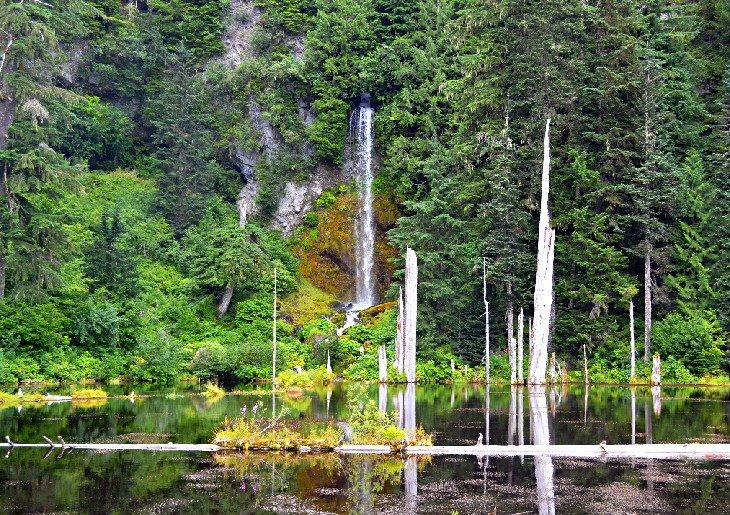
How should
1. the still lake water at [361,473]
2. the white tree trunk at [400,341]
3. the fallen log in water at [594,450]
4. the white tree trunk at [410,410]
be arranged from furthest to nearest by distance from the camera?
the white tree trunk at [400,341], the white tree trunk at [410,410], the fallen log in water at [594,450], the still lake water at [361,473]

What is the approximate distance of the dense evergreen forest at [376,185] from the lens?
1448 inches

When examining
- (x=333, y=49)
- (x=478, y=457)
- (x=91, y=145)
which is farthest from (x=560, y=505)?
(x=91, y=145)

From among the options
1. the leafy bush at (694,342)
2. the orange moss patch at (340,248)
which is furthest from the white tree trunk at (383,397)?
the orange moss patch at (340,248)

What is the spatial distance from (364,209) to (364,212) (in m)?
0.21

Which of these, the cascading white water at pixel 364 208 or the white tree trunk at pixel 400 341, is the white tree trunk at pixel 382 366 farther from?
the cascading white water at pixel 364 208

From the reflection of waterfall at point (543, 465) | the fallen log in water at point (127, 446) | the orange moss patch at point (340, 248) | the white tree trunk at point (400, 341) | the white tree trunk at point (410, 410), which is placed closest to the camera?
the reflection of waterfall at point (543, 465)

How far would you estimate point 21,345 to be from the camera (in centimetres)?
3494

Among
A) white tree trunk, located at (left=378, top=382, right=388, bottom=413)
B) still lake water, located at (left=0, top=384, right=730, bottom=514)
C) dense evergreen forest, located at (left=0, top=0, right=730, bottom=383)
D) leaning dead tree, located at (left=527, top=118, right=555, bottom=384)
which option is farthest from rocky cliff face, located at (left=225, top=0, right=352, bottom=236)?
still lake water, located at (left=0, top=384, right=730, bottom=514)

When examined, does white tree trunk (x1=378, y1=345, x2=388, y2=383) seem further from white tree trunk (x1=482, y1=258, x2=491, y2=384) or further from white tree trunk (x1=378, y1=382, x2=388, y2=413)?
white tree trunk (x1=482, y1=258, x2=491, y2=384)

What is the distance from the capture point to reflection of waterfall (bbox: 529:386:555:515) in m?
13.3

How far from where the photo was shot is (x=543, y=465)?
16.7m

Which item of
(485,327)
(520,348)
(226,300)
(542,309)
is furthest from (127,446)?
(226,300)

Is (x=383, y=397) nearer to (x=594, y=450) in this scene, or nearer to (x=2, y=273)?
(x=594, y=450)

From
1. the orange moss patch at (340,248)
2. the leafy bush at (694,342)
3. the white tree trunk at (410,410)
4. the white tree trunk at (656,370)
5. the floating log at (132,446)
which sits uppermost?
the orange moss patch at (340,248)
